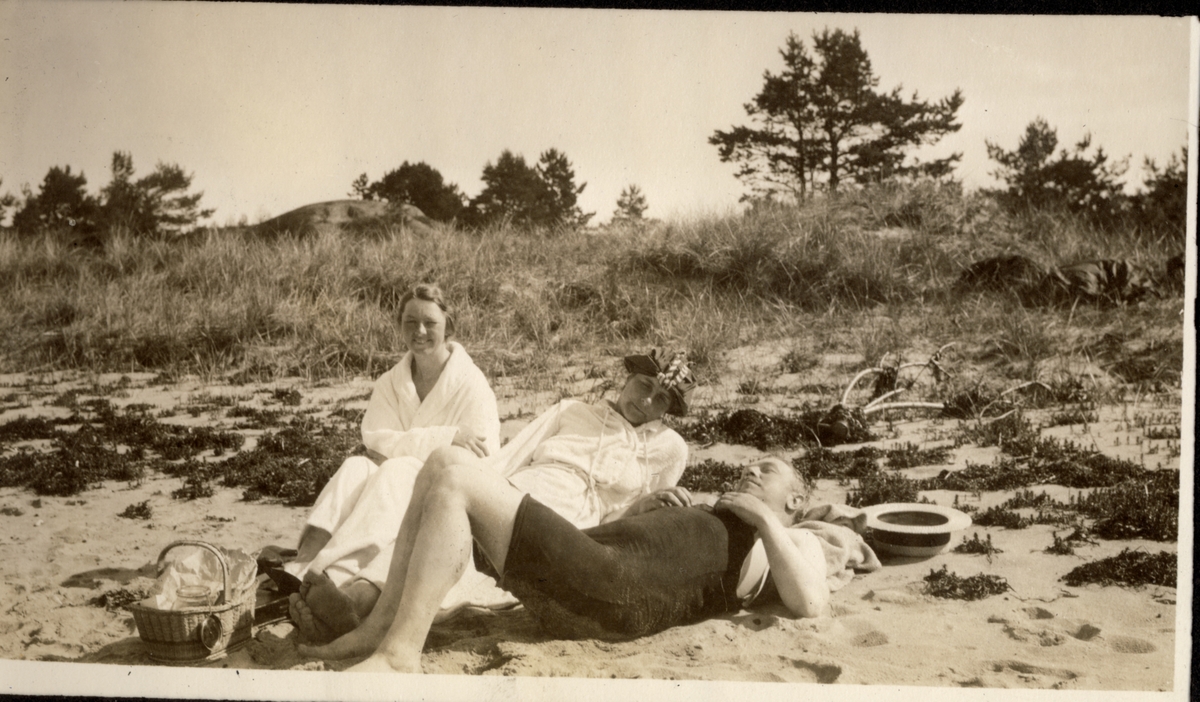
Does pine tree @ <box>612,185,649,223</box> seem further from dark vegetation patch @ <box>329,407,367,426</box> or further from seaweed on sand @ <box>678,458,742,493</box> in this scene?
dark vegetation patch @ <box>329,407,367,426</box>

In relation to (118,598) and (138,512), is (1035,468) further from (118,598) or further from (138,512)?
(138,512)

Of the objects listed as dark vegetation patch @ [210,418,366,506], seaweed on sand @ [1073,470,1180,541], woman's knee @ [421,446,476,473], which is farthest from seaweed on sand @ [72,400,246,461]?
seaweed on sand @ [1073,470,1180,541]

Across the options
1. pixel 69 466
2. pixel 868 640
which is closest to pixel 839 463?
pixel 868 640

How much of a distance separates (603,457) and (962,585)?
191 centimetres

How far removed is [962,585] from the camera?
4.89 m

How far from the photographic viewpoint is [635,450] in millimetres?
5027

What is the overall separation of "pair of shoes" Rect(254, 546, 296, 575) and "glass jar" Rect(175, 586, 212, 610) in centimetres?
28

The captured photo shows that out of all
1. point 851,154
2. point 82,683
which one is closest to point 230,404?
point 82,683

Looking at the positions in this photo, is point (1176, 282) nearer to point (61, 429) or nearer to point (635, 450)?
point (635, 450)

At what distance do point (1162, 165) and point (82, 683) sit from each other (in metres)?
6.43

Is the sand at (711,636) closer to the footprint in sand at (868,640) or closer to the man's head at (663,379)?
the footprint in sand at (868,640)

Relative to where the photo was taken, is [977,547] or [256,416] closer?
[977,547]

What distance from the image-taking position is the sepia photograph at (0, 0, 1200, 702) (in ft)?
15.3

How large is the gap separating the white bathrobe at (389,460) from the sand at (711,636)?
18.7 inches
